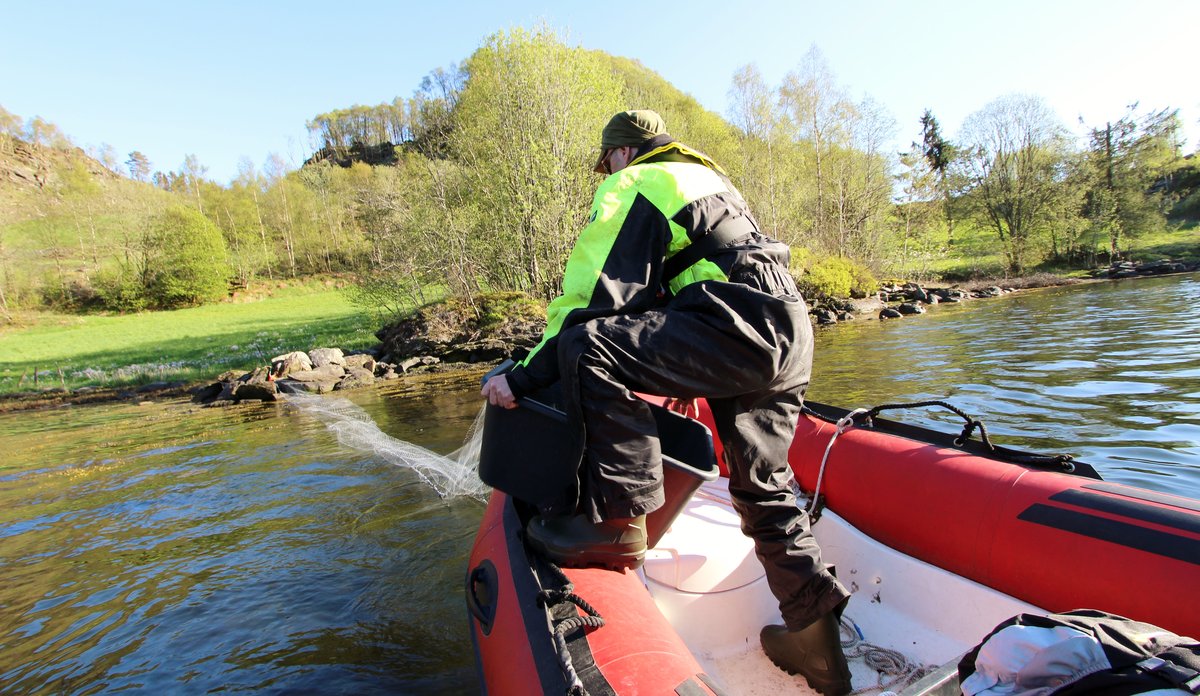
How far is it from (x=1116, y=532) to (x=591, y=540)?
1.74 meters

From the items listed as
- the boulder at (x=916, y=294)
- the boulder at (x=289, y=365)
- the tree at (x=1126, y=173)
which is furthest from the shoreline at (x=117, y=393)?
the tree at (x=1126, y=173)

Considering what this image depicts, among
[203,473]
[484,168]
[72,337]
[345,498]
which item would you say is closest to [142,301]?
[72,337]

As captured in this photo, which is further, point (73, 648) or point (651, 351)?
point (73, 648)

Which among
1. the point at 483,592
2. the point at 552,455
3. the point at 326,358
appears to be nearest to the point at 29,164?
the point at 326,358

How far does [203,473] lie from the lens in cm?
778

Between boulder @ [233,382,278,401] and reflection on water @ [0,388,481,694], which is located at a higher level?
boulder @ [233,382,278,401]

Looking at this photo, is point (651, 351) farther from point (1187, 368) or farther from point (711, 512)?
point (1187, 368)

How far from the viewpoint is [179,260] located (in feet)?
120

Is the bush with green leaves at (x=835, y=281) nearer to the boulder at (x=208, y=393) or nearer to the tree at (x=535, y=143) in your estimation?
the tree at (x=535, y=143)

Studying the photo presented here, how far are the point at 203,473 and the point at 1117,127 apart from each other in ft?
144

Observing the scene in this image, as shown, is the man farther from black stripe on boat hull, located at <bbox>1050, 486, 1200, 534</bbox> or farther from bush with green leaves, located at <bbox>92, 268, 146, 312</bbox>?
bush with green leaves, located at <bbox>92, 268, 146, 312</bbox>

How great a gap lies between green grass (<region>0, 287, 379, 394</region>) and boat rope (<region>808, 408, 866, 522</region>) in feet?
71.5

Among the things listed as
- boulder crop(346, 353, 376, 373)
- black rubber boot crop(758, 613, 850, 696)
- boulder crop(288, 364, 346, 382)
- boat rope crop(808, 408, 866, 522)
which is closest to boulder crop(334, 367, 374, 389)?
boulder crop(288, 364, 346, 382)

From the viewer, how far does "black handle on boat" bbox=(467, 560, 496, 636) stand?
2.38 metres
